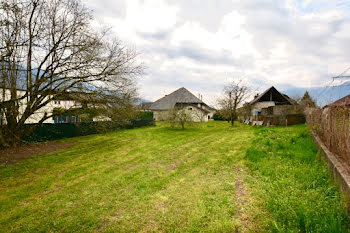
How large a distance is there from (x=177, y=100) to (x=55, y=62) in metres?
31.7

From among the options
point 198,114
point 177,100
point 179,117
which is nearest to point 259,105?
point 198,114

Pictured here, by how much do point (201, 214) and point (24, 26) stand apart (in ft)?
36.6

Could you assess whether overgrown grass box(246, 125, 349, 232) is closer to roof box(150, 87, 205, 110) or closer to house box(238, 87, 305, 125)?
house box(238, 87, 305, 125)

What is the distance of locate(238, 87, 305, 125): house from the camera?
2061 cm

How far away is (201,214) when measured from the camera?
364 centimetres

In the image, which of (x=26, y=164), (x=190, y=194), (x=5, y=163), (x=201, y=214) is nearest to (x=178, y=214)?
(x=201, y=214)

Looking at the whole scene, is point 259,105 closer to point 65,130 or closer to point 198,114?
point 198,114

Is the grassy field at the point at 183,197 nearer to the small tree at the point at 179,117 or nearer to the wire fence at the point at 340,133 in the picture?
the wire fence at the point at 340,133

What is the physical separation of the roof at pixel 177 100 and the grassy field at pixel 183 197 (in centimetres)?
3377

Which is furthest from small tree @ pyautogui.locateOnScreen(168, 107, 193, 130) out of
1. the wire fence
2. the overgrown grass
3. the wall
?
the wall

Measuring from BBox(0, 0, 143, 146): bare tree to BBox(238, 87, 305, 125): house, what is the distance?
17291 mm

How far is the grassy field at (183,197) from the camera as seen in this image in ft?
10.8

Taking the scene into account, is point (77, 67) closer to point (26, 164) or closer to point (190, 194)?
point (26, 164)

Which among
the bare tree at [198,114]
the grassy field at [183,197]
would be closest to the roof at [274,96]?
the bare tree at [198,114]
